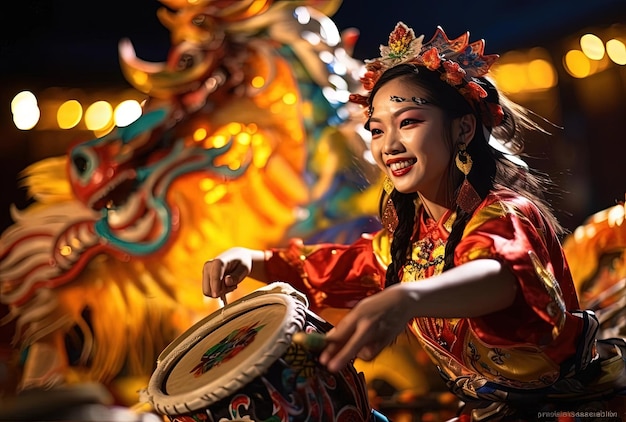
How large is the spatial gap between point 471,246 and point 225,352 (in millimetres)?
437

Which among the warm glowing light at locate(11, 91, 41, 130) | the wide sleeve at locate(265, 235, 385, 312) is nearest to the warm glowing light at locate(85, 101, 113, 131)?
the warm glowing light at locate(11, 91, 41, 130)

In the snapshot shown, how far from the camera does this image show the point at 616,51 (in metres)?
1.78

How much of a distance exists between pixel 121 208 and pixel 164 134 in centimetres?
24

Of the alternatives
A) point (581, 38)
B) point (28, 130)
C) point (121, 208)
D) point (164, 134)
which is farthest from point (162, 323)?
point (581, 38)

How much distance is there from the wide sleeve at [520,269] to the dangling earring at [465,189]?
0.04 m

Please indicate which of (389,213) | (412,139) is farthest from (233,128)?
(412,139)

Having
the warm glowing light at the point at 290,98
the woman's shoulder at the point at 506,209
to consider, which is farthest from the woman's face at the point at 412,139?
→ the warm glowing light at the point at 290,98

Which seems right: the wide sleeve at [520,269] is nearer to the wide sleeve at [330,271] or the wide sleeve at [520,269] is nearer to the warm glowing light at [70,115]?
the wide sleeve at [330,271]

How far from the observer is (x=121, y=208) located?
216 centimetres

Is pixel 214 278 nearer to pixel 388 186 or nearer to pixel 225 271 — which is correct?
pixel 225 271

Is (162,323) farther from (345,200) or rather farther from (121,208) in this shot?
(345,200)

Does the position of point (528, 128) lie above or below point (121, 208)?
above

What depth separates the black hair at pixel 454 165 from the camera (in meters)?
1.39

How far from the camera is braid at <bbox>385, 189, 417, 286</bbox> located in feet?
4.83
